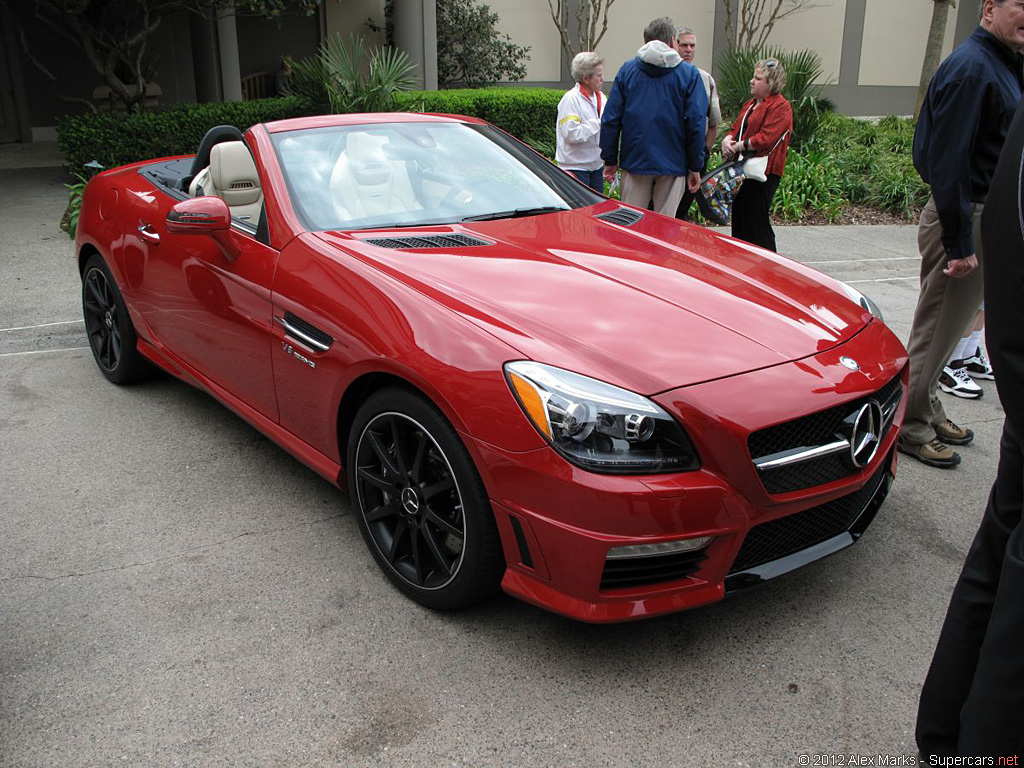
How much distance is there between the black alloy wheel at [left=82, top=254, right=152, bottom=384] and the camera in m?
4.71

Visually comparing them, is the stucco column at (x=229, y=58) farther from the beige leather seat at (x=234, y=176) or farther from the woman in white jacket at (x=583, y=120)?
the beige leather seat at (x=234, y=176)

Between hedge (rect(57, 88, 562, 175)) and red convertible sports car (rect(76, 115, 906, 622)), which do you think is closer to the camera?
red convertible sports car (rect(76, 115, 906, 622))

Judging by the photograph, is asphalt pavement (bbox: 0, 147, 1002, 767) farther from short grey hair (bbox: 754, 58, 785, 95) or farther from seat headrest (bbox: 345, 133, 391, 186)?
short grey hair (bbox: 754, 58, 785, 95)

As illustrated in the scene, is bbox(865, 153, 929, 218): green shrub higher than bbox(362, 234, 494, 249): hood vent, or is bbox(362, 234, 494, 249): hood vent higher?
bbox(362, 234, 494, 249): hood vent

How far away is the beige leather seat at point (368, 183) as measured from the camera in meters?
3.65

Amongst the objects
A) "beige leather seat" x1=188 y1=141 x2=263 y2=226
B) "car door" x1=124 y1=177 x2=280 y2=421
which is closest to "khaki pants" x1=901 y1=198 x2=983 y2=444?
"car door" x1=124 y1=177 x2=280 y2=421

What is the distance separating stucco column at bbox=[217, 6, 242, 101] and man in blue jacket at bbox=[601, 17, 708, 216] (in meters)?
7.69

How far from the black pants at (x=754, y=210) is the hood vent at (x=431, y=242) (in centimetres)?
386

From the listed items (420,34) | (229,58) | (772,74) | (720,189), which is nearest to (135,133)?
(229,58)

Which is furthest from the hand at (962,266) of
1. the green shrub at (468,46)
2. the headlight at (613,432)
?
the green shrub at (468,46)

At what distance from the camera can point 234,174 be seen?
4293 millimetres

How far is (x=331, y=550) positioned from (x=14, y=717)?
3.74 ft

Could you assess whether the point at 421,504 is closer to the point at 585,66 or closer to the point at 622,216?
the point at 622,216

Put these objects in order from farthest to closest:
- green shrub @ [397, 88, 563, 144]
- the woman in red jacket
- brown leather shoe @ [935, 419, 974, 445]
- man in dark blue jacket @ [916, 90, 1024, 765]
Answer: green shrub @ [397, 88, 563, 144] < the woman in red jacket < brown leather shoe @ [935, 419, 974, 445] < man in dark blue jacket @ [916, 90, 1024, 765]
